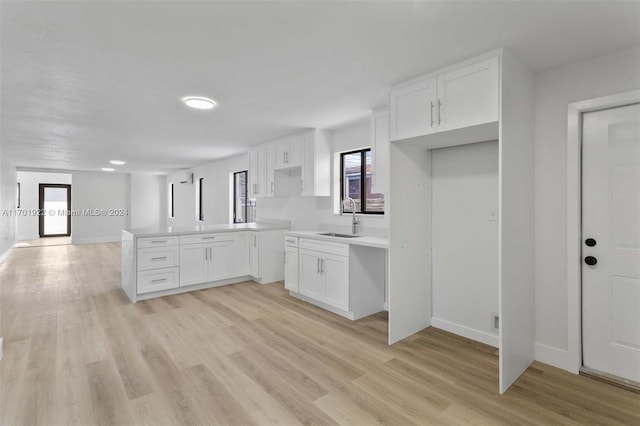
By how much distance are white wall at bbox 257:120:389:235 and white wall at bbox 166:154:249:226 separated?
5.41ft

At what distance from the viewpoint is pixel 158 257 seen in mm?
4293

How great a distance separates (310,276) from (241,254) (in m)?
1.59

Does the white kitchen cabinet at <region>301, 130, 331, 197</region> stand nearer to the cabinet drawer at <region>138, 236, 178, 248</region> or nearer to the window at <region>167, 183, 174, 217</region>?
the cabinet drawer at <region>138, 236, 178, 248</region>

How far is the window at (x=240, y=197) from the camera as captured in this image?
7.03 meters

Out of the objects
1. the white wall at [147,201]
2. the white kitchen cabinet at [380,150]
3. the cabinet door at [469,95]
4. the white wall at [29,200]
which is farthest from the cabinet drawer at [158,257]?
the white wall at [29,200]

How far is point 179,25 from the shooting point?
6.28 feet

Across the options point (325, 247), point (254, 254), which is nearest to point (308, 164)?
point (325, 247)

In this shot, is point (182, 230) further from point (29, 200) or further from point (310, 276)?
point (29, 200)

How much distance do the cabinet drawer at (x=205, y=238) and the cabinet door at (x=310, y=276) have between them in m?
1.45

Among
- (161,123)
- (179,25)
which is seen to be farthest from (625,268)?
(161,123)

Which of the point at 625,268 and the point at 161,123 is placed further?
the point at 161,123

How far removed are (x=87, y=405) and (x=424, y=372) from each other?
7.65 ft

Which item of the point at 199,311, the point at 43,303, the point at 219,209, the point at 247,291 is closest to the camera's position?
the point at 199,311

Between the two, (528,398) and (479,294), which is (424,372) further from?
(479,294)
